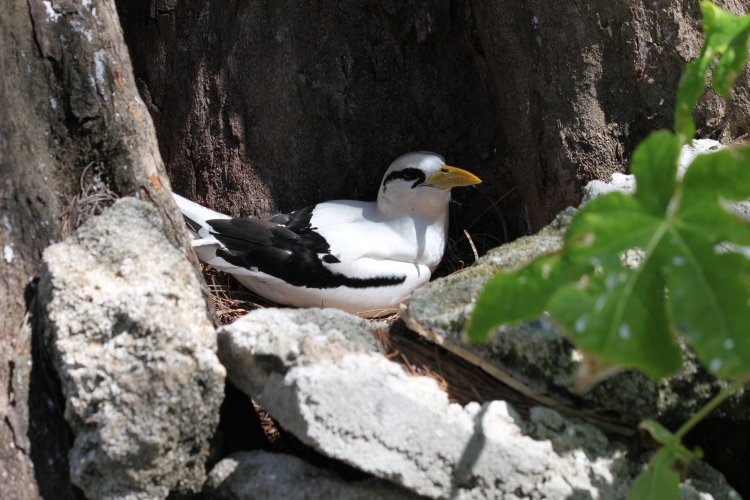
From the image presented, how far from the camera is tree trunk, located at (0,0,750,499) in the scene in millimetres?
2490

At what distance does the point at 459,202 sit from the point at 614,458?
8.00 ft

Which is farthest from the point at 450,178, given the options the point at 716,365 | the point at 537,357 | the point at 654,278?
the point at 716,365

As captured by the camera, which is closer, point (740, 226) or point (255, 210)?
point (740, 226)

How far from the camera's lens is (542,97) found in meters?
3.49

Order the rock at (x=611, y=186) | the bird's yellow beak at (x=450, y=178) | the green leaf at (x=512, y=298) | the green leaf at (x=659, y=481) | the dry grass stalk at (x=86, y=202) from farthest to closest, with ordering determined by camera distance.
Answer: the bird's yellow beak at (x=450, y=178) < the rock at (x=611, y=186) < the dry grass stalk at (x=86, y=202) < the green leaf at (x=659, y=481) < the green leaf at (x=512, y=298)

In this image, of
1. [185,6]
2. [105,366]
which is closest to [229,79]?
[185,6]

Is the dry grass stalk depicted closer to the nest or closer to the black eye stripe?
the nest

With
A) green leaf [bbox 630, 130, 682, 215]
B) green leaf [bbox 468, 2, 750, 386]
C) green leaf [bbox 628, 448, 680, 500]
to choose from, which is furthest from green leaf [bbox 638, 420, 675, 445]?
green leaf [bbox 630, 130, 682, 215]

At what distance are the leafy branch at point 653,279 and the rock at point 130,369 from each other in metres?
1.05

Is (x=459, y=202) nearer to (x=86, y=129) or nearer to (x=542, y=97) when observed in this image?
(x=542, y=97)

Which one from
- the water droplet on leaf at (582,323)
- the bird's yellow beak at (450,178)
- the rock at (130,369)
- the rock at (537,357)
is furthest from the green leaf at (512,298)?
the bird's yellow beak at (450,178)

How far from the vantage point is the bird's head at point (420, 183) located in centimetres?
378

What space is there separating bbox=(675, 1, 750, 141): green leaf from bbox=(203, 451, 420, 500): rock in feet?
4.63

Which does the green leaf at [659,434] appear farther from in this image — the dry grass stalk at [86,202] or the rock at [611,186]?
the dry grass stalk at [86,202]
